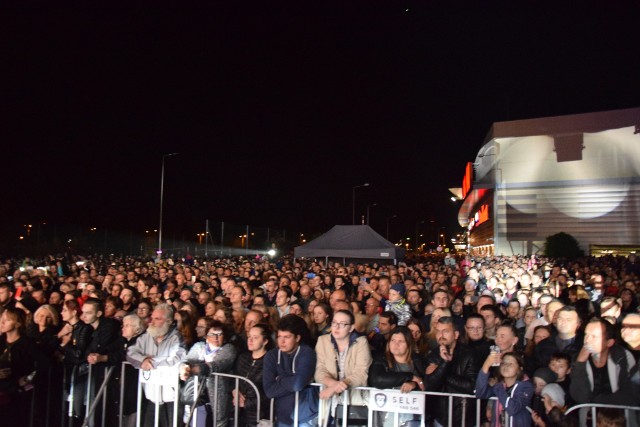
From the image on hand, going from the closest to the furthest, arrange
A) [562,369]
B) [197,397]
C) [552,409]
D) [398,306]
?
[552,409], [562,369], [197,397], [398,306]

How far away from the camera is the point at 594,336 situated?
15.4ft

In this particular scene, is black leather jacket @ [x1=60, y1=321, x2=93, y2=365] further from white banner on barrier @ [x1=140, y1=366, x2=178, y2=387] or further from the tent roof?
the tent roof

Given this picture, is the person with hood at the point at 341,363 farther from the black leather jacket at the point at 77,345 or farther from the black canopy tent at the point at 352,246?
the black canopy tent at the point at 352,246

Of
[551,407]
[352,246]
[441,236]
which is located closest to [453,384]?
[551,407]

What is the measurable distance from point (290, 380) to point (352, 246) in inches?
688

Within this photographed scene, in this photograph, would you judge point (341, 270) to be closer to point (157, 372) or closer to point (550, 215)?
point (157, 372)

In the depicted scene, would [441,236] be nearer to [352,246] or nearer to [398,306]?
[352,246]

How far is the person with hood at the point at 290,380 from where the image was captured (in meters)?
4.73

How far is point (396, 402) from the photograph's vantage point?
185 inches

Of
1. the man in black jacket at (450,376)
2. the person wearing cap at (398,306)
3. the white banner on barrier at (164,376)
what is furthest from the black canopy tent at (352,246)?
the white banner on barrier at (164,376)

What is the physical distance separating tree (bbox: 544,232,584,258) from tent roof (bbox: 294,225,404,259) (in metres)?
25.5

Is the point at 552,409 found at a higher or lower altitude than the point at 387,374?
lower

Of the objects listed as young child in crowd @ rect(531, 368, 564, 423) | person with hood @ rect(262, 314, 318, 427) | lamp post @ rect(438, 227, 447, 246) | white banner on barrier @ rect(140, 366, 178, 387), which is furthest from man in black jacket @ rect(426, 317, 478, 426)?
lamp post @ rect(438, 227, 447, 246)

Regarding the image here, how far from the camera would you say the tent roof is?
21.6 metres
